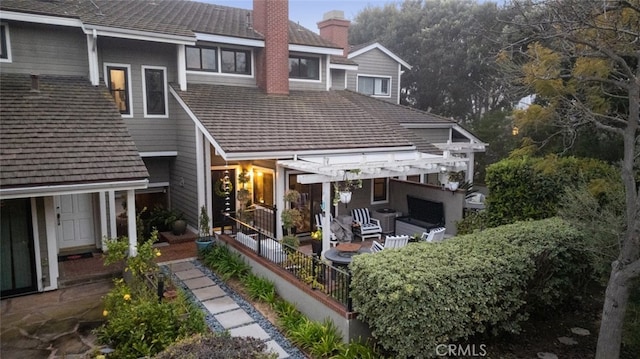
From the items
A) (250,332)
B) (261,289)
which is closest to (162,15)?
(261,289)

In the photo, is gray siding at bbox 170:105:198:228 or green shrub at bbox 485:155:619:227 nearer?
green shrub at bbox 485:155:619:227

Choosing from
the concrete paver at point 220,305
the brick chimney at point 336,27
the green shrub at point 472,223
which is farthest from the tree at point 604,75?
the brick chimney at point 336,27

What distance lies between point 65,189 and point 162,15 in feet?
28.8

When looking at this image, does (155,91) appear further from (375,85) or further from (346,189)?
(375,85)

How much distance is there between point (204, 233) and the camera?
12242 millimetres

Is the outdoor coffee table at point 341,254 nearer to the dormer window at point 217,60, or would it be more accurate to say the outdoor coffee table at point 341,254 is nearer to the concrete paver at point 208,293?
the concrete paver at point 208,293

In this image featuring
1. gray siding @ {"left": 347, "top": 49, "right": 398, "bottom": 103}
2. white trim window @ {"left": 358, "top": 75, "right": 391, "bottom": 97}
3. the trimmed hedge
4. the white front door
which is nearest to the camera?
the trimmed hedge

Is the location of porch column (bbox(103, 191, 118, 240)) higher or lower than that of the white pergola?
lower

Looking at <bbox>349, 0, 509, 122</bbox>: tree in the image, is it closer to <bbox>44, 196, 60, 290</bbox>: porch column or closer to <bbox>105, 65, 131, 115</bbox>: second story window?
<bbox>105, 65, 131, 115</bbox>: second story window

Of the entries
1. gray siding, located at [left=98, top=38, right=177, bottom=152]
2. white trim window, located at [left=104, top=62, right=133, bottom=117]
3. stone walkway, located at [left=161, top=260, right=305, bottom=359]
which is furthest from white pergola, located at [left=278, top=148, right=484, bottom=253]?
white trim window, located at [left=104, top=62, right=133, bottom=117]

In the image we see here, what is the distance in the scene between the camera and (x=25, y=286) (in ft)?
30.9

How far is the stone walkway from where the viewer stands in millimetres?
7715

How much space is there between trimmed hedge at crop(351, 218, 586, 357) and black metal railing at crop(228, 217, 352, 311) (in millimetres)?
557

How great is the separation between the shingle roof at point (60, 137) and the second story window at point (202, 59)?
3.22 m
